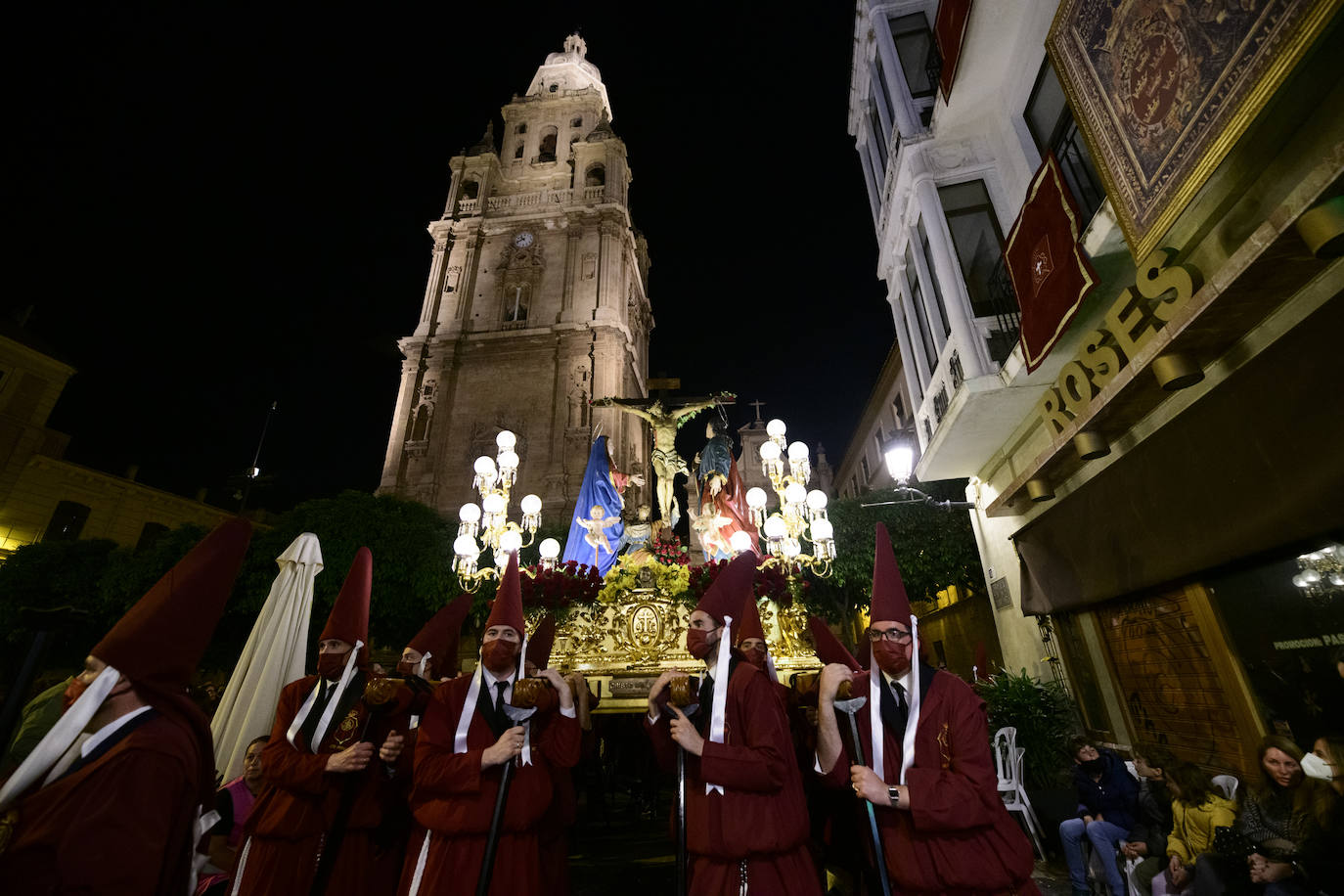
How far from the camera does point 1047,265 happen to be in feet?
20.0

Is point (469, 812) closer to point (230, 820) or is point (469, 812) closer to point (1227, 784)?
point (230, 820)

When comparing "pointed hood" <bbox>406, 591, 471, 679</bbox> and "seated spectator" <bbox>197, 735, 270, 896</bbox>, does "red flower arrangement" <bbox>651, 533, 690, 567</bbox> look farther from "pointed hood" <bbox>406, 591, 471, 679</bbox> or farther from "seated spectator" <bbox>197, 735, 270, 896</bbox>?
"seated spectator" <bbox>197, 735, 270, 896</bbox>

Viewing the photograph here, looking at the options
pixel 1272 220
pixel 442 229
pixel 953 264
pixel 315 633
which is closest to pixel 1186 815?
pixel 1272 220

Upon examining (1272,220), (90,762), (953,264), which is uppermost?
(953,264)

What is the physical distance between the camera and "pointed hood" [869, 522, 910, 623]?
122 inches

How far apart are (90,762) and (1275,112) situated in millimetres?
7521

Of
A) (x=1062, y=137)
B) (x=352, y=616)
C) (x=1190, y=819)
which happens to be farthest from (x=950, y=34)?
(x=352, y=616)

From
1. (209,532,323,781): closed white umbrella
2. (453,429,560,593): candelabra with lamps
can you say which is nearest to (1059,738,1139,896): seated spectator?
(453,429,560,593): candelabra with lamps

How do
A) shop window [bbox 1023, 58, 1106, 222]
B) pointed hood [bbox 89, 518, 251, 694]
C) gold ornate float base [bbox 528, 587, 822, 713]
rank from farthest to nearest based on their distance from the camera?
1. gold ornate float base [bbox 528, 587, 822, 713]
2. shop window [bbox 1023, 58, 1106, 222]
3. pointed hood [bbox 89, 518, 251, 694]

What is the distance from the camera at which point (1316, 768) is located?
367 centimetres

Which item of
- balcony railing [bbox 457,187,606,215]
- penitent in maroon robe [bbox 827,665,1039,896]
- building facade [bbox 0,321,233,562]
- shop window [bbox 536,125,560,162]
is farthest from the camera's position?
shop window [bbox 536,125,560,162]

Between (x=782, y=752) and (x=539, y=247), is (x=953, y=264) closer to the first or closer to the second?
(x=782, y=752)

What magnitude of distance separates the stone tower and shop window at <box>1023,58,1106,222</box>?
66.7 ft

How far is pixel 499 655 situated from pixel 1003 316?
7.84 m
